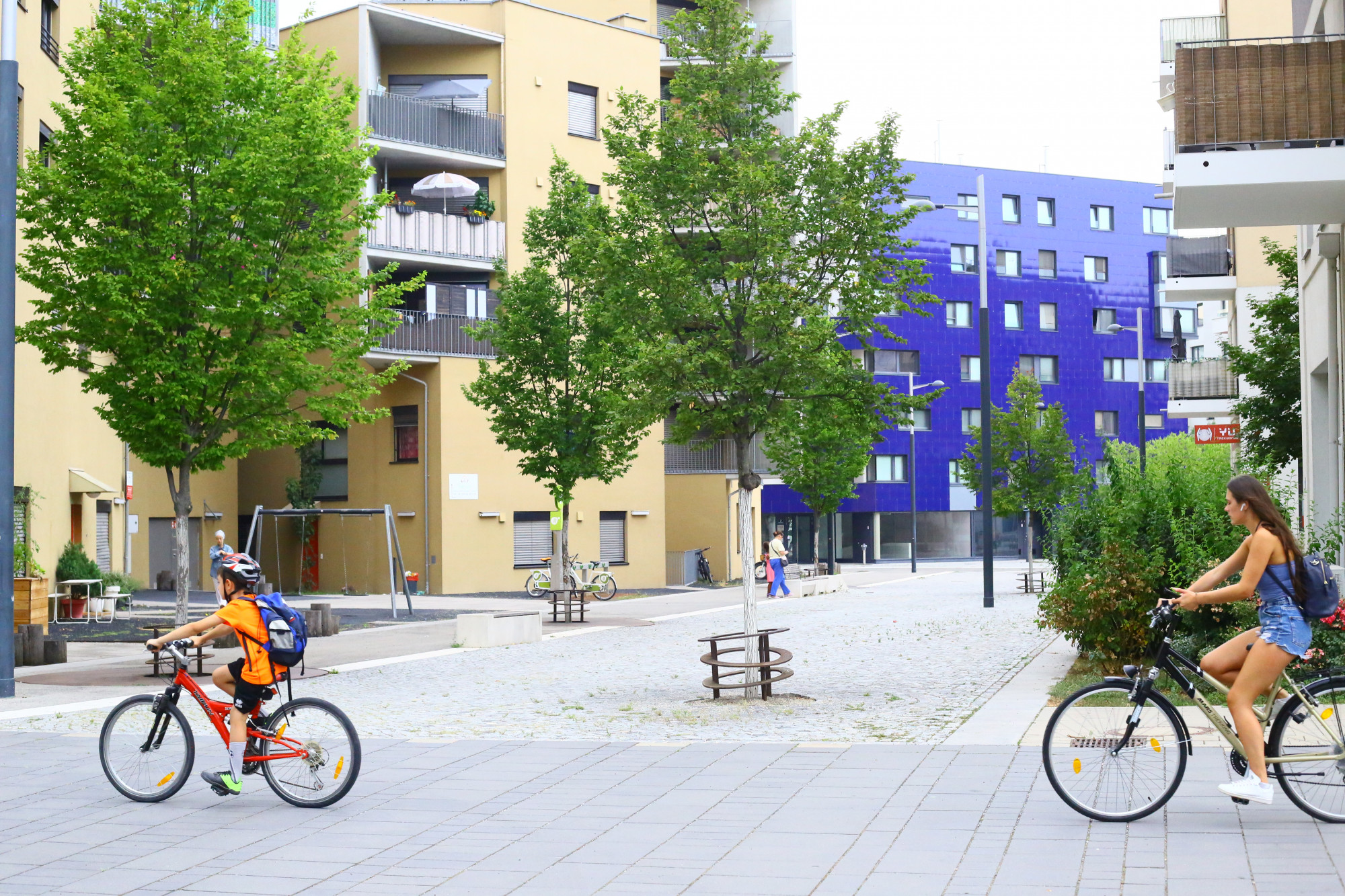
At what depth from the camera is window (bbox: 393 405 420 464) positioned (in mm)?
38719

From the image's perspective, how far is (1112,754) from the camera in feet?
23.8

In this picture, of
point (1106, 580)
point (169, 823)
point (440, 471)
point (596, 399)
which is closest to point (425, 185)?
point (440, 471)

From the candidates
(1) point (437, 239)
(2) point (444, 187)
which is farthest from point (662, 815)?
(1) point (437, 239)

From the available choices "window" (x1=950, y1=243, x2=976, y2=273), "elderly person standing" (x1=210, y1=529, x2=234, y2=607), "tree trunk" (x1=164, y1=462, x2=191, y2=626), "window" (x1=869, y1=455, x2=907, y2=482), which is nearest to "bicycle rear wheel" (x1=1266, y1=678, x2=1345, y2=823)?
"elderly person standing" (x1=210, y1=529, x2=234, y2=607)

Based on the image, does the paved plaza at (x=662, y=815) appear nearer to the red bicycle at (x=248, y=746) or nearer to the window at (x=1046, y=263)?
the red bicycle at (x=248, y=746)

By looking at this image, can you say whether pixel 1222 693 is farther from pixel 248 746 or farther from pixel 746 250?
pixel 746 250

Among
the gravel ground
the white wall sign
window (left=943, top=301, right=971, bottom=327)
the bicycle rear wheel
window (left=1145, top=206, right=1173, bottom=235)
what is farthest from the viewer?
window (left=1145, top=206, right=1173, bottom=235)

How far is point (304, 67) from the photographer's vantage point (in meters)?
20.3

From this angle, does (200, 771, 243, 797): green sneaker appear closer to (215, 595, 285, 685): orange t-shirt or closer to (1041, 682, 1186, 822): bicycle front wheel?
(215, 595, 285, 685): orange t-shirt

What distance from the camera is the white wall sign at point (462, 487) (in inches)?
1499

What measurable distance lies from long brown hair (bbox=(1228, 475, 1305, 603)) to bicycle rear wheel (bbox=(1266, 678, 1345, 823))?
0.52 m

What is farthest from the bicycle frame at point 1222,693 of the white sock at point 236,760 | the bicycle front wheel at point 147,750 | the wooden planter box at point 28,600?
the wooden planter box at point 28,600

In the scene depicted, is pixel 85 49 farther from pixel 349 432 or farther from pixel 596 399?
pixel 349 432

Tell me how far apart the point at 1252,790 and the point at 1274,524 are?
1367mm
